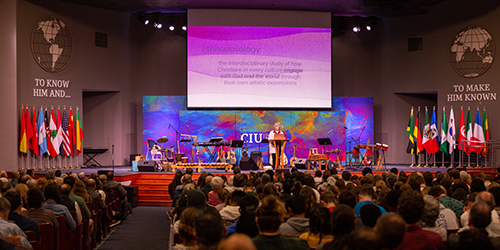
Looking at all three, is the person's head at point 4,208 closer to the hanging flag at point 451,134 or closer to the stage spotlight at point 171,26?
the stage spotlight at point 171,26

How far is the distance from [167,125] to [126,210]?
278 inches

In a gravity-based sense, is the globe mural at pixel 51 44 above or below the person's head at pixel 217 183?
above

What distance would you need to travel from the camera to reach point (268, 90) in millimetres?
16188

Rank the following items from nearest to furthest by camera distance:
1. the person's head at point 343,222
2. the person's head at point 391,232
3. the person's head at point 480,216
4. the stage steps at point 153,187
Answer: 1. the person's head at point 391,232
2. the person's head at point 343,222
3. the person's head at point 480,216
4. the stage steps at point 153,187

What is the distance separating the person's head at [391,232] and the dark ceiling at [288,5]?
13.9m

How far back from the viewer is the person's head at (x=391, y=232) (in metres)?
2.40

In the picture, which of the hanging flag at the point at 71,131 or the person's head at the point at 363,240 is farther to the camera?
the hanging flag at the point at 71,131

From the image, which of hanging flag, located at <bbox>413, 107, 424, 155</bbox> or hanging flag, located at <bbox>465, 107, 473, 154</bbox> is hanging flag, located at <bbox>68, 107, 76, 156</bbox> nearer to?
hanging flag, located at <bbox>413, 107, 424, 155</bbox>

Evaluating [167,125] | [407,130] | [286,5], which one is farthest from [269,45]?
[407,130]

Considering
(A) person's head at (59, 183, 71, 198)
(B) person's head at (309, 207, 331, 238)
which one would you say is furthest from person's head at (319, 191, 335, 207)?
(A) person's head at (59, 183, 71, 198)

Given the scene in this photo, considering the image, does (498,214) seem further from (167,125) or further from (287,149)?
(167,125)

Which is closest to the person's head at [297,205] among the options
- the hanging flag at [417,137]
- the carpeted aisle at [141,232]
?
the carpeted aisle at [141,232]

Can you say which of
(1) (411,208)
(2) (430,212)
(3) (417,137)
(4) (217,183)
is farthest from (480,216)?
(3) (417,137)

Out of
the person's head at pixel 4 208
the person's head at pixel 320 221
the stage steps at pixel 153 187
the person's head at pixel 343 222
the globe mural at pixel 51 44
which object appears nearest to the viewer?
the person's head at pixel 343 222
